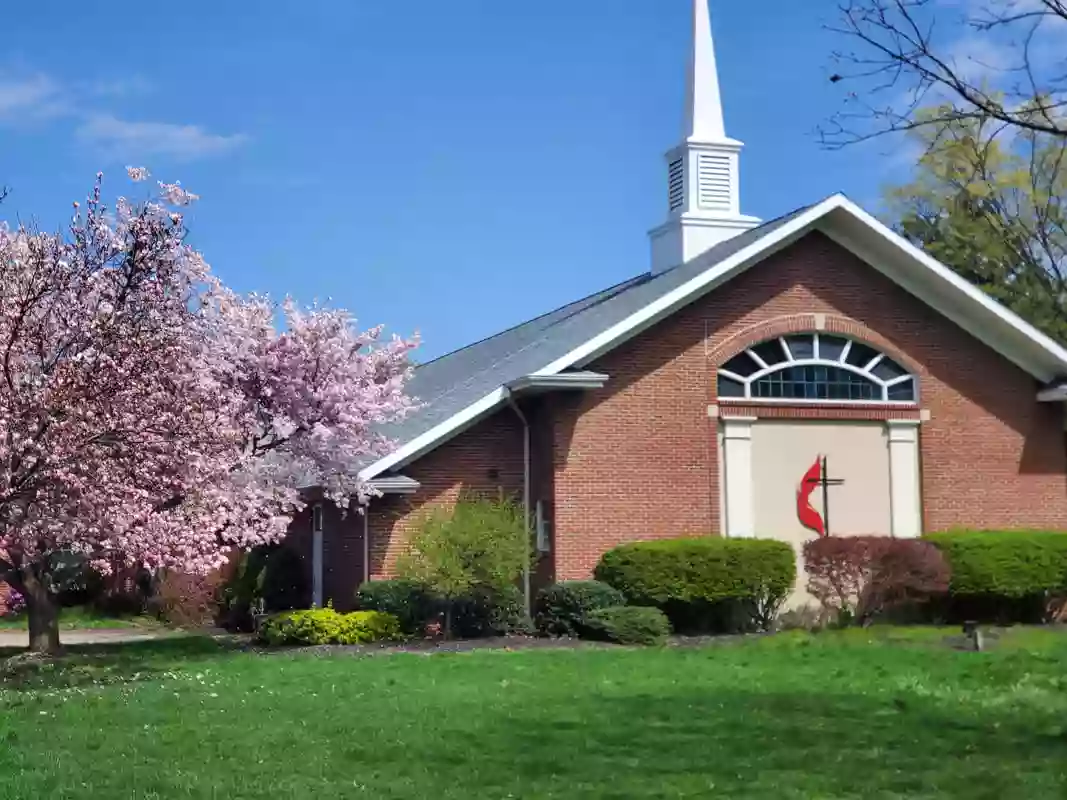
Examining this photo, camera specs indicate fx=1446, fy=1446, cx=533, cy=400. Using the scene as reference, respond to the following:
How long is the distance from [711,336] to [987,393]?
4.95m

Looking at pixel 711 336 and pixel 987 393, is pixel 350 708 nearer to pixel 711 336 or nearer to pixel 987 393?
pixel 711 336

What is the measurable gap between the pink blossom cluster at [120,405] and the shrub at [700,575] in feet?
17.3

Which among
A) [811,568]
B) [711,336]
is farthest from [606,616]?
[711,336]

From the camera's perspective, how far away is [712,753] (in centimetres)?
1001

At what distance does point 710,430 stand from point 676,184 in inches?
262

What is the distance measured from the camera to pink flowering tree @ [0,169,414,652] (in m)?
13.6

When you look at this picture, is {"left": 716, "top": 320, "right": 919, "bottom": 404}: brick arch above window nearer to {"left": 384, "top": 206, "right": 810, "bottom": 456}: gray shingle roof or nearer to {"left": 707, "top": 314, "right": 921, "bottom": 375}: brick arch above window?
{"left": 707, "top": 314, "right": 921, "bottom": 375}: brick arch above window

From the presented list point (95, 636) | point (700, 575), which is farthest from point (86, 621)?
point (700, 575)

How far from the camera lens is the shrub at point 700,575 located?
67.9 ft

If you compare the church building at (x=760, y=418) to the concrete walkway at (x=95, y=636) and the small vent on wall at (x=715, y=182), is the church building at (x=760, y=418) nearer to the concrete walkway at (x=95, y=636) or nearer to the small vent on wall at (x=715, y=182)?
the small vent on wall at (x=715, y=182)

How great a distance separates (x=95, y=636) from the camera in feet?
83.4

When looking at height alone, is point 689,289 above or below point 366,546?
above

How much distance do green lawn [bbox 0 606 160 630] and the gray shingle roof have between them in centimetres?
710

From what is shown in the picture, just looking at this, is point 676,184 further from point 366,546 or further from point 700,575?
point 366,546
